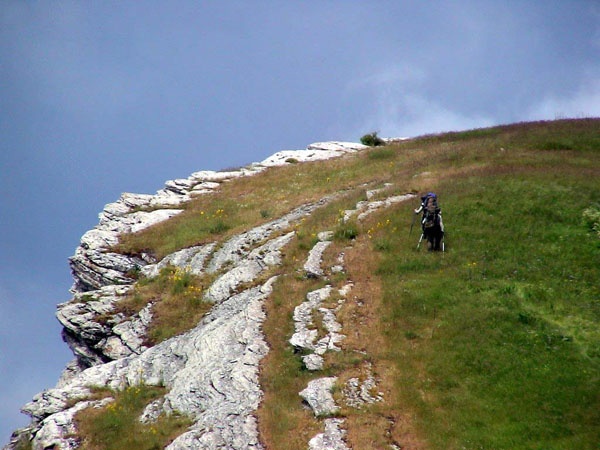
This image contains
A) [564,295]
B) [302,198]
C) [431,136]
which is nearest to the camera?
[564,295]

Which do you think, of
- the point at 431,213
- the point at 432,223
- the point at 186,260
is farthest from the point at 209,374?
the point at 186,260

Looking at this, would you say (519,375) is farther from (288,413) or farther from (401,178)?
(401,178)

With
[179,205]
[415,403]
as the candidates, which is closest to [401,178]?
[179,205]

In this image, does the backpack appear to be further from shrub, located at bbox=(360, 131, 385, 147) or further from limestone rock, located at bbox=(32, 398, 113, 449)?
shrub, located at bbox=(360, 131, 385, 147)

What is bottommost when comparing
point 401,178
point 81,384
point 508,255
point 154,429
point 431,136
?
point 154,429

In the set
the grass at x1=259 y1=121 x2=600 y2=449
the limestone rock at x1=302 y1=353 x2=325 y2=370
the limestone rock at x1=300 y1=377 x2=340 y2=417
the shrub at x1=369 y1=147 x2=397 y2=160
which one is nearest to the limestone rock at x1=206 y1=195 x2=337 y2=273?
the grass at x1=259 y1=121 x2=600 y2=449

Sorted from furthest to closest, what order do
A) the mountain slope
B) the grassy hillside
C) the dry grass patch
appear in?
the dry grass patch < the mountain slope < the grassy hillside

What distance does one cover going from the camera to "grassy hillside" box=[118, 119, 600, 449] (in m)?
16.7

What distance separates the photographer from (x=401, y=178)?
39812 mm

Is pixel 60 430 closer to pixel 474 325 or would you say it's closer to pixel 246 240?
pixel 246 240

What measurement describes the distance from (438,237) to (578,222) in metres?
7.45

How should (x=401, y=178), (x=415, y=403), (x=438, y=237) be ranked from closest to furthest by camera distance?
1. (x=415, y=403)
2. (x=438, y=237)
3. (x=401, y=178)

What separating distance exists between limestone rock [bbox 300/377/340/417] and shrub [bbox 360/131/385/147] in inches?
1993

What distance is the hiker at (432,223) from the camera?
26.4 meters
